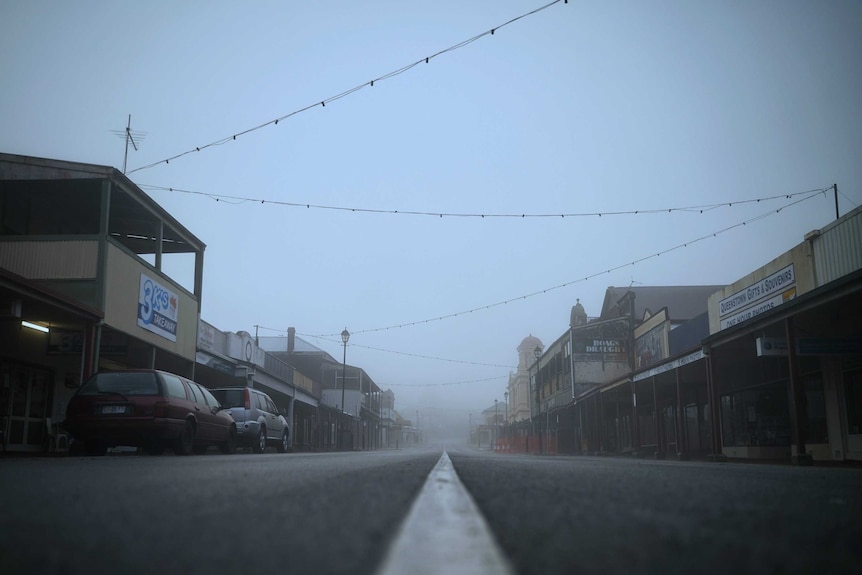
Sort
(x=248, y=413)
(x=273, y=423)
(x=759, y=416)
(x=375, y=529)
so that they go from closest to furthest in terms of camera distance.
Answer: (x=375, y=529), (x=248, y=413), (x=759, y=416), (x=273, y=423)

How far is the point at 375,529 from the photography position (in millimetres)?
2395

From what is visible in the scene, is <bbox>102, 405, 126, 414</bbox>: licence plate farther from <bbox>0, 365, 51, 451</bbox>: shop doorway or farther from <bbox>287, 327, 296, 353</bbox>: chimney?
<bbox>287, 327, 296, 353</bbox>: chimney

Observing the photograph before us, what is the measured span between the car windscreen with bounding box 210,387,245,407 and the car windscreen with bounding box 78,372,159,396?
283 inches

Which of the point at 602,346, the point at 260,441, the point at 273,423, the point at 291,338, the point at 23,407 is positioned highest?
the point at 291,338

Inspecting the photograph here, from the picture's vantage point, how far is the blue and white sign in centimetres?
1982

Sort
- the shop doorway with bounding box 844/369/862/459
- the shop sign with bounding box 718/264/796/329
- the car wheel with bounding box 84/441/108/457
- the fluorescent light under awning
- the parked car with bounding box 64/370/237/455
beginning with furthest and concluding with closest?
the shop sign with bounding box 718/264/796/329
the fluorescent light under awning
the shop doorway with bounding box 844/369/862/459
the car wheel with bounding box 84/441/108/457
the parked car with bounding box 64/370/237/455

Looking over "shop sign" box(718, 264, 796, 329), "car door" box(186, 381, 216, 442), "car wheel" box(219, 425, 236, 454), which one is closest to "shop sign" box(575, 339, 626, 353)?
"shop sign" box(718, 264, 796, 329)

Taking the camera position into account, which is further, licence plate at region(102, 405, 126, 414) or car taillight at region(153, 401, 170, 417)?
car taillight at region(153, 401, 170, 417)

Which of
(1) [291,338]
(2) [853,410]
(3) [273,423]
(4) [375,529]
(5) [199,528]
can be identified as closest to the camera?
(4) [375,529]

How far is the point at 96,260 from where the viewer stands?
17516 mm

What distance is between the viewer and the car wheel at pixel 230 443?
17100mm

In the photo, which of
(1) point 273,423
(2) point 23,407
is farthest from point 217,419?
(1) point 273,423

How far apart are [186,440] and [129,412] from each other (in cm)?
165

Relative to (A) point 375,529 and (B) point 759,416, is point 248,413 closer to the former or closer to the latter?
(B) point 759,416
